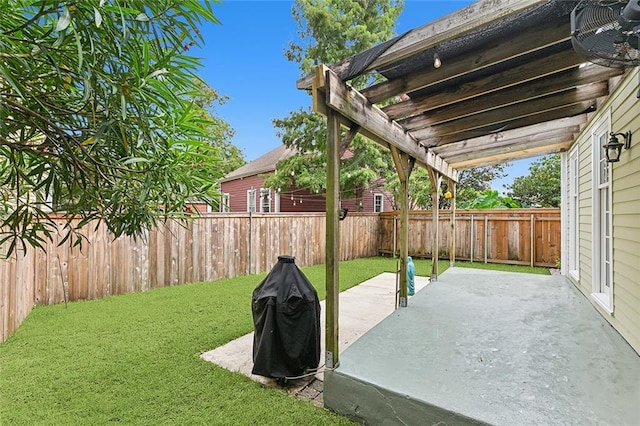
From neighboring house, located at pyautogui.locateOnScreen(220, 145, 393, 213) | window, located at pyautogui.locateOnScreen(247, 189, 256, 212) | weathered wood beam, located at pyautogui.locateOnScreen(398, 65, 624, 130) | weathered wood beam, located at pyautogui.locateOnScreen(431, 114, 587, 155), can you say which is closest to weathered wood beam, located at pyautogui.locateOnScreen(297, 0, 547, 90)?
weathered wood beam, located at pyautogui.locateOnScreen(398, 65, 624, 130)

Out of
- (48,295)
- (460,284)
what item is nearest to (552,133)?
(460,284)

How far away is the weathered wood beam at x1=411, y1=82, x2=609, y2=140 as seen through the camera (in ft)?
11.8

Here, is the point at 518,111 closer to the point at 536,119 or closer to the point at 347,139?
the point at 536,119

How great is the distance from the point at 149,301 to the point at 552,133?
709cm

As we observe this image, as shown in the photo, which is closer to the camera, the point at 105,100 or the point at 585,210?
the point at 105,100

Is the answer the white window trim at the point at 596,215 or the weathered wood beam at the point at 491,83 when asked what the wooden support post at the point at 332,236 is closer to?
the weathered wood beam at the point at 491,83

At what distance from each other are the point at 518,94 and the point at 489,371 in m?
2.73

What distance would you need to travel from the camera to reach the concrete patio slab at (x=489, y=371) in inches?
79.1

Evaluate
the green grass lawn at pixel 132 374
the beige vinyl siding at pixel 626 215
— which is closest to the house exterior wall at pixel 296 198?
the green grass lawn at pixel 132 374

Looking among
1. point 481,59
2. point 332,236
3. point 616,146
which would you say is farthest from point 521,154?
point 332,236

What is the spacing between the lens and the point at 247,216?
25.2ft

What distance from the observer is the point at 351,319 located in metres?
4.43

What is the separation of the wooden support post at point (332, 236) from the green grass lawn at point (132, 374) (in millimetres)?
522

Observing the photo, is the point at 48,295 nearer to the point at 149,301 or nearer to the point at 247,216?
the point at 149,301
